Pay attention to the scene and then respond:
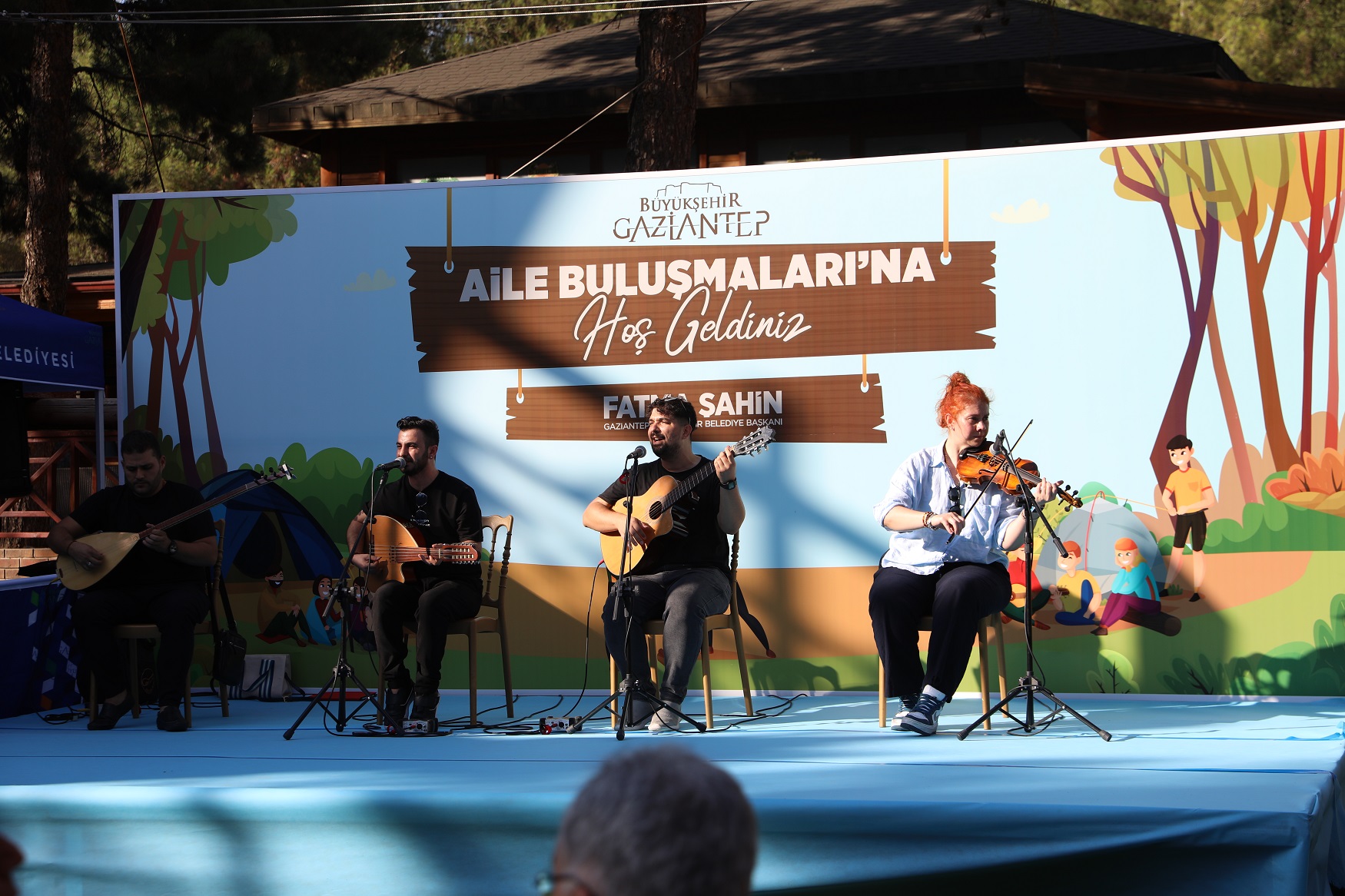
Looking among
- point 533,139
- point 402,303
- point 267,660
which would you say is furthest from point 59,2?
point 267,660

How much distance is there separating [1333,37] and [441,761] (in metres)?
13.4

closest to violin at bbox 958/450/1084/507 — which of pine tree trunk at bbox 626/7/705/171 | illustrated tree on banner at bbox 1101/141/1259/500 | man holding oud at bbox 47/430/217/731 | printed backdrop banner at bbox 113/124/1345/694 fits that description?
printed backdrop banner at bbox 113/124/1345/694

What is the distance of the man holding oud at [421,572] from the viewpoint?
175 inches

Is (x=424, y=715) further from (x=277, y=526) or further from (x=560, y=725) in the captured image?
(x=277, y=526)

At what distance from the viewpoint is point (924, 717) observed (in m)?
3.97

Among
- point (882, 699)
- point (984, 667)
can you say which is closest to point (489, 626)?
point (882, 699)

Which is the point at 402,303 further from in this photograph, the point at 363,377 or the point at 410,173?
the point at 410,173

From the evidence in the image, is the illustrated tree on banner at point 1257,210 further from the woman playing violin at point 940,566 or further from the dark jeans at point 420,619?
the dark jeans at point 420,619

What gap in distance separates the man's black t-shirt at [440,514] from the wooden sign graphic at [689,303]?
2.69 feet

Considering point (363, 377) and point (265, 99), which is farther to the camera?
point (265, 99)

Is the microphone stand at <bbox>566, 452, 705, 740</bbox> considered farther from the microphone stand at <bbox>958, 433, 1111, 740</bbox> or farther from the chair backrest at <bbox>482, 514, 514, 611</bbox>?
the microphone stand at <bbox>958, 433, 1111, 740</bbox>

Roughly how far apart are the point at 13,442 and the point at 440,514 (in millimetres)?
2489

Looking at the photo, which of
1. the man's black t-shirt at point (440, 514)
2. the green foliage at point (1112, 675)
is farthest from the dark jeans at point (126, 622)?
the green foliage at point (1112, 675)

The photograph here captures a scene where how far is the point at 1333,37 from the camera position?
1312cm
